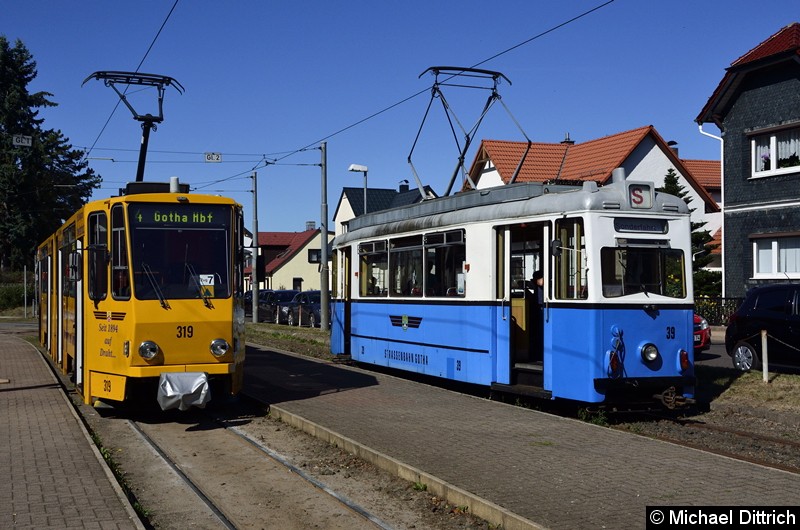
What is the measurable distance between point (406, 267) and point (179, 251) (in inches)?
195

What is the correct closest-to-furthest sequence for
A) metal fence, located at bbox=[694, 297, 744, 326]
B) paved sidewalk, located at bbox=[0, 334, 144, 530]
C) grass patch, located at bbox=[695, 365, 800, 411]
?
paved sidewalk, located at bbox=[0, 334, 144, 530]
grass patch, located at bbox=[695, 365, 800, 411]
metal fence, located at bbox=[694, 297, 744, 326]

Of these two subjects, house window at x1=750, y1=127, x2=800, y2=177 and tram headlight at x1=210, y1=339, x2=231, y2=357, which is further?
house window at x1=750, y1=127, x2=800, y2=177

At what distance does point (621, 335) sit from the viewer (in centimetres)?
1158

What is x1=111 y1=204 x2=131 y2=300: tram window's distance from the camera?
1186 centimetres

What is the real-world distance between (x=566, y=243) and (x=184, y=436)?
542cm

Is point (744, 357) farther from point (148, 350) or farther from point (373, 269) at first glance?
point (148, 350)

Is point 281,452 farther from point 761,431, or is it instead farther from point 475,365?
point 761,431

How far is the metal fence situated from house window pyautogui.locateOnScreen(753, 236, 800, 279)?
1.36m

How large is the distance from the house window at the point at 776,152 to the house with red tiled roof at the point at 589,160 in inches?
494

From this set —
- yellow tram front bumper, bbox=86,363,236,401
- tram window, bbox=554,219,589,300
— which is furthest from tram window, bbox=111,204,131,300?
tram window, bbox=554,219,589,300

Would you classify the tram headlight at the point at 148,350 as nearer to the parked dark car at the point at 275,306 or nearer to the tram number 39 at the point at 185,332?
the tram number 39 at the point at 185,332

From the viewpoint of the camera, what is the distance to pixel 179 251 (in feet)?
40.0

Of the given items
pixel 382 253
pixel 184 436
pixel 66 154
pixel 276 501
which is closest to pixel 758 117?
pixel 382 253

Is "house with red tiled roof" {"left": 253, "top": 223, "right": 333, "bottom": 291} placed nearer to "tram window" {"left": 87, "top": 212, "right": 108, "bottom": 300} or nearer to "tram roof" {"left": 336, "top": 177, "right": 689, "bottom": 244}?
"tram roof" {"left": 336, "top": 177, "right": 689, "bottom": 244}
